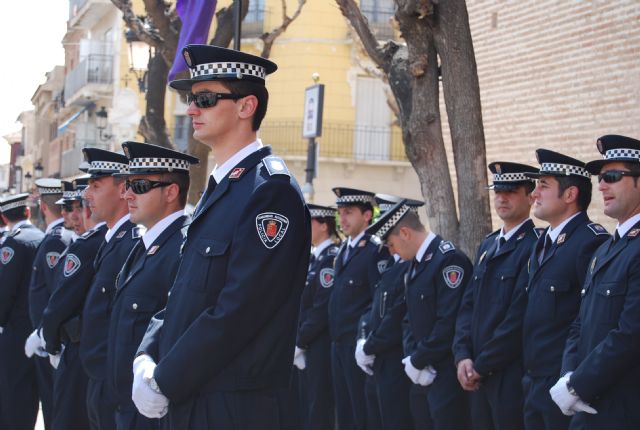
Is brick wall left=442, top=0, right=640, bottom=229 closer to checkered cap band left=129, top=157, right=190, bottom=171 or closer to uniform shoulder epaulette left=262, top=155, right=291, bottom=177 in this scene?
checkered cap band left=129, top=157, right=190, bottom=171

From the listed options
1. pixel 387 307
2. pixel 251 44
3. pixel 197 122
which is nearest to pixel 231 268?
pixel 197 122

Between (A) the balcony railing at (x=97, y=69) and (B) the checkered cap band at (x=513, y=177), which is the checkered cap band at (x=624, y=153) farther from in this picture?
(A) the balcony railing at (x=97, y=69)

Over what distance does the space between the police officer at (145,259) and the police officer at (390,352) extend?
2.92 m

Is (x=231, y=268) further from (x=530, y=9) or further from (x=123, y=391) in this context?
(x=530, y=9)

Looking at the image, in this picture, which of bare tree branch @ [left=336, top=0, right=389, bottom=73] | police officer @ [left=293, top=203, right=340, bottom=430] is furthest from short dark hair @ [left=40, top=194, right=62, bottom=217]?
bare tree branch @ [left=336, top=0, right=389, bottom=73]

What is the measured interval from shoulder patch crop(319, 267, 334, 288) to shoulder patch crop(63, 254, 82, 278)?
3679 mm

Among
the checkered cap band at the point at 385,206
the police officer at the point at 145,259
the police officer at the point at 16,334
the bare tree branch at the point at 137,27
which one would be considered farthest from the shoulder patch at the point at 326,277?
the police officer at the point at 145,259

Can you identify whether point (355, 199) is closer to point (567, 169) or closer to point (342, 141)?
point (567, 169)

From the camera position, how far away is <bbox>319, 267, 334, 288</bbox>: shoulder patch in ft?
36.5

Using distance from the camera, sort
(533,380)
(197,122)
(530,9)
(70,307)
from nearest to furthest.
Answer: (197,122)
(533,380)
(70,307)
(530,9)

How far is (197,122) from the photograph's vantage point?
485 cm

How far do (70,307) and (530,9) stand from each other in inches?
327

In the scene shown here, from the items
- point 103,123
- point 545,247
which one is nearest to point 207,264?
point 545,247

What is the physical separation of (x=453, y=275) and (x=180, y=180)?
2.93 m
